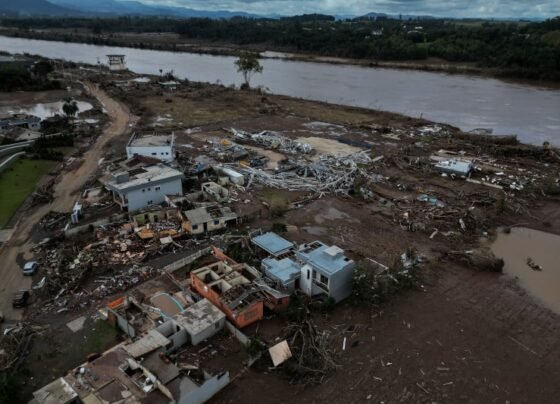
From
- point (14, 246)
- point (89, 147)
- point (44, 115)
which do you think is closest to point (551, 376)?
point (14, 246)

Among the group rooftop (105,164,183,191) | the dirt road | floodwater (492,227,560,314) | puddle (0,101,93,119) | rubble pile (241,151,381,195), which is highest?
rooftop (105,164,183,191)

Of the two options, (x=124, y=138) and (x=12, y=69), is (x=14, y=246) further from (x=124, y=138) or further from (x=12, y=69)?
(x=12, y=69)

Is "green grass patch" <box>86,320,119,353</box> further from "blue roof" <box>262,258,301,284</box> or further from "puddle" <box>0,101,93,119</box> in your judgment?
"puddle" <box>0,101,93,119</box>

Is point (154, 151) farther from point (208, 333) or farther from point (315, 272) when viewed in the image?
point (208, 333)

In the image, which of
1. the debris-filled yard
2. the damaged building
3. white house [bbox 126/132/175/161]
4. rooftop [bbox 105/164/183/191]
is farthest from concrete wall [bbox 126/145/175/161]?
the damaged building

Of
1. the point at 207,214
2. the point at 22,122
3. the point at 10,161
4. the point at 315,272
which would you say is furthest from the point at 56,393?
the point at 22,122

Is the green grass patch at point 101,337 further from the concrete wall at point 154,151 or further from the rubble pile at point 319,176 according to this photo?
the concrete wall at point 154,151
